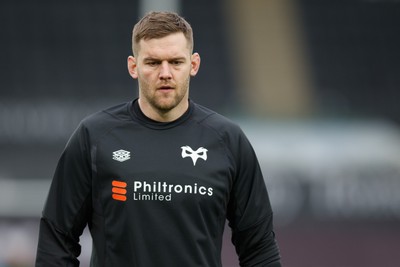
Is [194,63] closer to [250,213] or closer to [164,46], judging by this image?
[164,46]

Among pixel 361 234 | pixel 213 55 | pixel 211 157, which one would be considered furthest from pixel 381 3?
pixel 211 157

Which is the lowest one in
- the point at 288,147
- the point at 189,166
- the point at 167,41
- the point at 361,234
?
the point at 361,234

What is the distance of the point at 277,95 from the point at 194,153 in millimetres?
10151

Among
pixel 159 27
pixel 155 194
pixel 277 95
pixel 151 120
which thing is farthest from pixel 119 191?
pixel 277 95

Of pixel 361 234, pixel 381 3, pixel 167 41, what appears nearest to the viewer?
pixel 167 41

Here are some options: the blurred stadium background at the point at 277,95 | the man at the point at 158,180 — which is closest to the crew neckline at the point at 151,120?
the man at the point at 158,180

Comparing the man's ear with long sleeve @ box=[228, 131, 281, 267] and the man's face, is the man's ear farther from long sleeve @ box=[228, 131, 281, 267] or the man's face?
long sleeve @ box=[228, 131, 281, 267]

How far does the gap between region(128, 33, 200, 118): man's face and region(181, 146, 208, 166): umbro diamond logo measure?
0.14m

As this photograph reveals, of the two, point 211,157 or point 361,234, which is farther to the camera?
point 361,234

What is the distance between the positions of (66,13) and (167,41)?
34.0 feet

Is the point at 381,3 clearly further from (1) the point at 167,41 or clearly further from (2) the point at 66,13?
(1) the point at 167,41

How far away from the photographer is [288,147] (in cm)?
1223

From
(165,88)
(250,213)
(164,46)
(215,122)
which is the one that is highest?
(164,46)

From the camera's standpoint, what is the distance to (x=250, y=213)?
9.71 ft
